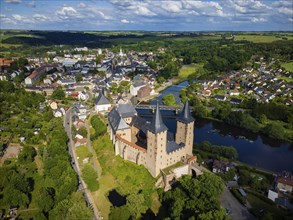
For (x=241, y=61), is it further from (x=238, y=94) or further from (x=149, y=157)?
(x=149, y=157)

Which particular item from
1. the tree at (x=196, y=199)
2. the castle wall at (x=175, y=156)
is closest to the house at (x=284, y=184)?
the tree at (x=196, y=199)

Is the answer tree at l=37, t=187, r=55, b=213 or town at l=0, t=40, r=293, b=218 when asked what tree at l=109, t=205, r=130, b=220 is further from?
tree at l=37, t=187, r=55, b=213

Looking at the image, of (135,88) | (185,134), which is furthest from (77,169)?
(135,88)

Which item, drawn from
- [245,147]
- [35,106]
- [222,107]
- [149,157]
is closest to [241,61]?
[222,107]

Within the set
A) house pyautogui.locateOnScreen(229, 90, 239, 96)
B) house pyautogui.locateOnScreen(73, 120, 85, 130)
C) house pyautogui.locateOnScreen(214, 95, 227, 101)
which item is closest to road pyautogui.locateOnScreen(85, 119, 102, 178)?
house pyautogui.locateOnScreen(73, 120, 85, 130)

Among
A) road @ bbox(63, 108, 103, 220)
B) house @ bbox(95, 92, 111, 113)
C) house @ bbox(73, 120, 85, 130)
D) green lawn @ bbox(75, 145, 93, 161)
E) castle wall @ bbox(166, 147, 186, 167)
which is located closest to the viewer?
road @ bbox(63, 108, 103, 220)
